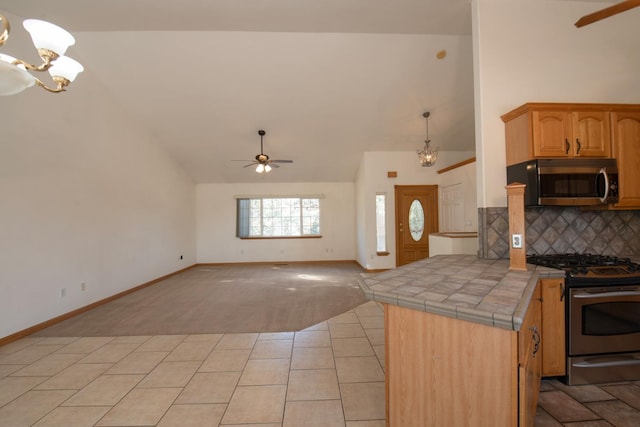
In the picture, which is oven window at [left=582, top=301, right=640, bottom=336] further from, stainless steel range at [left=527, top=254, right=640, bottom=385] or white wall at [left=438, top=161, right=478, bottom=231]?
white wall at [left=438, top=161, right=478, bottom=231]

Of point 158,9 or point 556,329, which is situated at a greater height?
point 158,9

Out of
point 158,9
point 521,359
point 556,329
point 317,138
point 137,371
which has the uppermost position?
point 158,9

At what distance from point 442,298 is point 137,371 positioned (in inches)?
102

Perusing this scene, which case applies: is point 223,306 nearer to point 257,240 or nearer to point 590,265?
point 257,240

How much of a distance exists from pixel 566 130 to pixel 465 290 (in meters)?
1.95

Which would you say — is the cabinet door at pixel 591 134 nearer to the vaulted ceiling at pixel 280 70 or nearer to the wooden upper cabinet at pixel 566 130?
the wooden upper cabinet at pixel 566 130

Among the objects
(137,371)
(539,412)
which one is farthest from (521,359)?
(137,371)

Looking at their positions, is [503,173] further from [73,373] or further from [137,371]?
[73,373]

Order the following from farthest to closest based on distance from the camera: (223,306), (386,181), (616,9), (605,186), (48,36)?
(386,181) < (223,306) < (605,186) < (616,9) < (48,36)

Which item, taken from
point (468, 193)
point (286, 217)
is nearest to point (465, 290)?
point (468, 193)

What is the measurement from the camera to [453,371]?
127cm

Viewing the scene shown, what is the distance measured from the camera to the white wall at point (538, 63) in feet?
8.75

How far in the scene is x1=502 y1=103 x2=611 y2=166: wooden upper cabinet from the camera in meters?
2.33

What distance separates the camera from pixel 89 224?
4.13 meters
